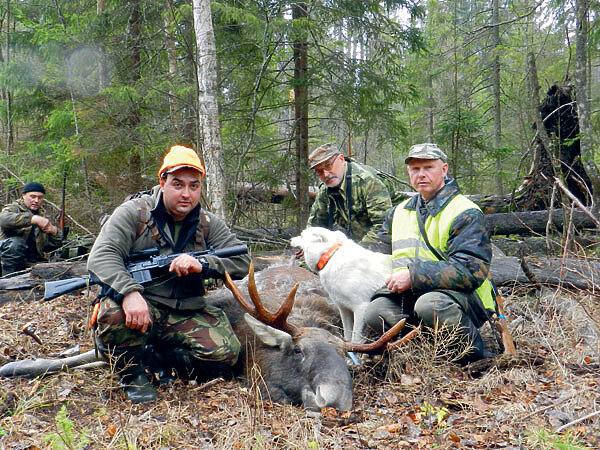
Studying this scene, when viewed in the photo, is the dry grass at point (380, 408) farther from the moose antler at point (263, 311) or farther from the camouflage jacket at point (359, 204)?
the camouflage jacket at point (359, 204)

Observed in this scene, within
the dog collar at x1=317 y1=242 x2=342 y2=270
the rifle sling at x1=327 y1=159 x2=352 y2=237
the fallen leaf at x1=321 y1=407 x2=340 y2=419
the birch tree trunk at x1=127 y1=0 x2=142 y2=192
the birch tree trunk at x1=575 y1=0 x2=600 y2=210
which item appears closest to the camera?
the fallen leaf at x1=321 y1=407 x2=340 y2=419

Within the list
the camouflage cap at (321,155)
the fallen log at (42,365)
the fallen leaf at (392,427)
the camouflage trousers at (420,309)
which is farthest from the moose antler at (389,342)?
the camouflage cap at (321,155)

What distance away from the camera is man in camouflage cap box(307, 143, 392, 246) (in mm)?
6758

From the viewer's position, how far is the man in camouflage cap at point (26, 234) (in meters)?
10.4

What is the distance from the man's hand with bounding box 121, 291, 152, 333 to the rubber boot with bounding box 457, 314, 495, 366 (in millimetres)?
2794

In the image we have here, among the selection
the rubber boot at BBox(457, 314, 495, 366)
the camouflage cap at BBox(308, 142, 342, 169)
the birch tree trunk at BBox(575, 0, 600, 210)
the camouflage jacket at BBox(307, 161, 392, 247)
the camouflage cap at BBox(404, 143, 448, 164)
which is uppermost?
the birch tree trunk at BBox(575, 0, 600, 210)

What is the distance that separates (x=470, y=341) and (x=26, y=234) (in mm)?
9557

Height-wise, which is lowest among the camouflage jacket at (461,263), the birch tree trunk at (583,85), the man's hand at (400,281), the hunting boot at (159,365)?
the hunting boot at (159,365)

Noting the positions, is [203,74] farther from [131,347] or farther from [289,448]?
[289,448]

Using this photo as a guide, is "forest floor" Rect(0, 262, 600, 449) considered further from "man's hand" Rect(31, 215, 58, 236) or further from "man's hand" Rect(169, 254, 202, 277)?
"man's hand" Rect(31, 215, 58, 236)

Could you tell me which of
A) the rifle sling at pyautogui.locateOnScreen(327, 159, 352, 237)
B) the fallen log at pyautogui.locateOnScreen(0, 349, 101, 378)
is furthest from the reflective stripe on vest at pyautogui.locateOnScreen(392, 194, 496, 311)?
the fallen log at pyautogui.locateOnScreen(0, 349, 101, 378)

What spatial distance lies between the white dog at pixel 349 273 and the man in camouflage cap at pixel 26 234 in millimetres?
7474

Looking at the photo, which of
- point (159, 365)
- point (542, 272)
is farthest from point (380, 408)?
point (542, 272)

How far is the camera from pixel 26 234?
34.8 feet
